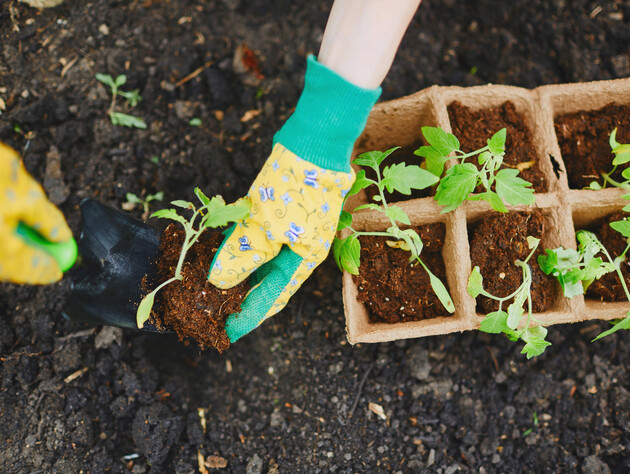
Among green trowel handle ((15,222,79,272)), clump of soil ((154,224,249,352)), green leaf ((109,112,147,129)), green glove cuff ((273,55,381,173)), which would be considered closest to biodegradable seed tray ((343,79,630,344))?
green glove cuff ((273,55,381,173))

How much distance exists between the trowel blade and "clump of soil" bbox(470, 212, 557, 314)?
1.09 m

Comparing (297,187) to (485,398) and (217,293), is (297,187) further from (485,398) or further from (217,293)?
(485,398)

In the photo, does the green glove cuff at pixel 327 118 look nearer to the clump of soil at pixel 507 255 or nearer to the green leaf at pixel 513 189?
A: the green leaf at pixel 513 189

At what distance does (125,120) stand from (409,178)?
51.1 inches

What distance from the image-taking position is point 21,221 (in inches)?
42.9

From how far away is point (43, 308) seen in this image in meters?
1.83

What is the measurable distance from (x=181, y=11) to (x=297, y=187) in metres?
1.25

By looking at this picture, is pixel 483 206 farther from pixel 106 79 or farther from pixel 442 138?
pixel 106 79

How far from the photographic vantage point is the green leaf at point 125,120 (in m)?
1.97

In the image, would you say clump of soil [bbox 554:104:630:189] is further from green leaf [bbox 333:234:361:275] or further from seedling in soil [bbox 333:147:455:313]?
green leaf [bbox 333:234:361:275]

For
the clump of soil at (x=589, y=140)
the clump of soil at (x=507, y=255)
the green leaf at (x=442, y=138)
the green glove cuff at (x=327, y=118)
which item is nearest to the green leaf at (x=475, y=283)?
the clump of soil at (x=507, y=255)

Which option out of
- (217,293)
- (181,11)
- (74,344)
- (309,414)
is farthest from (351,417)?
(181,11)

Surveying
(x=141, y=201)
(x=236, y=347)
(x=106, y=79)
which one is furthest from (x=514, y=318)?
(x=106, y=79)

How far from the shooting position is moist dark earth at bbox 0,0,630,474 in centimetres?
179
